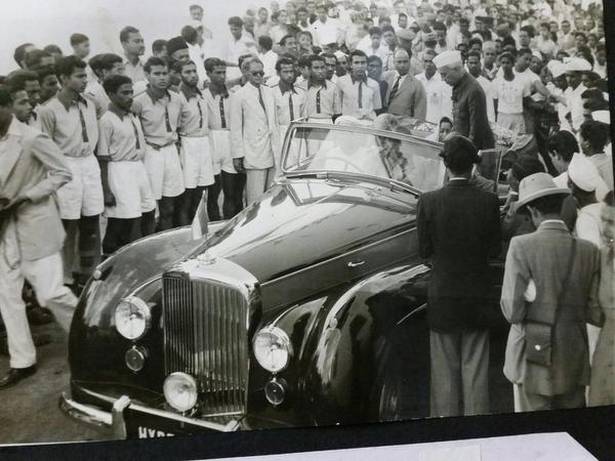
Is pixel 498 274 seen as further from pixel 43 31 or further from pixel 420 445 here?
pixel 43 31

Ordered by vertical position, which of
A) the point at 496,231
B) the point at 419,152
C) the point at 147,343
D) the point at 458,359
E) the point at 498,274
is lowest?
the point at 458,359

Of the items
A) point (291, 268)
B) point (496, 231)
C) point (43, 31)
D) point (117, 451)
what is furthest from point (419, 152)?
point (117, 451)

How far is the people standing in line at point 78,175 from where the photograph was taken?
268 centimetres

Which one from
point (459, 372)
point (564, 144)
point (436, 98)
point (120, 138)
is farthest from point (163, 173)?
point (564, 144)

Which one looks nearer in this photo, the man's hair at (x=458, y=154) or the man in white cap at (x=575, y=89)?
the man's hair at (x=458, y=154)

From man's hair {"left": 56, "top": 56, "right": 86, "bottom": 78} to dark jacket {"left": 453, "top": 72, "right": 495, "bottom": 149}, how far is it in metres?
1.62

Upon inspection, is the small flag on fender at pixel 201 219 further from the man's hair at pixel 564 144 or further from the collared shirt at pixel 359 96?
the man's hair at pixel 564 144

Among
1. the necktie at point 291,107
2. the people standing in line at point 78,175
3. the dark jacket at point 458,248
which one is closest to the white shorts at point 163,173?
the people standing in line at point 78,175

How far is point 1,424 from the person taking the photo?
2781 millimetres

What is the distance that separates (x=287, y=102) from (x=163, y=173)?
24.5 inches

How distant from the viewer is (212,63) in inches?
108

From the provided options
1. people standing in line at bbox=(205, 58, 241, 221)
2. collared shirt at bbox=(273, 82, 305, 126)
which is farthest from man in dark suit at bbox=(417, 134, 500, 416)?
people standing in line at bbox=(205, 58, 241, 221)

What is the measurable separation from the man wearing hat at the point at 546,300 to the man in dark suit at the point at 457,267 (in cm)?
13

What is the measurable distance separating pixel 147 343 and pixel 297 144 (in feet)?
3.51
